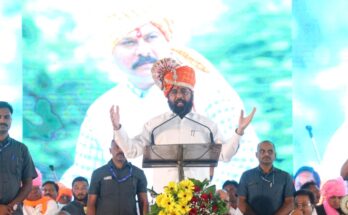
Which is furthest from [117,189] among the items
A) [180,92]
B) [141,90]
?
[141,90]

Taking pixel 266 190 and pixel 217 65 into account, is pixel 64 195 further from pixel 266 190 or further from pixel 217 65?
pixel 266 190

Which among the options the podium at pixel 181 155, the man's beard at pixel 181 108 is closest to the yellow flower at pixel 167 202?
the podium at pixel 181 155

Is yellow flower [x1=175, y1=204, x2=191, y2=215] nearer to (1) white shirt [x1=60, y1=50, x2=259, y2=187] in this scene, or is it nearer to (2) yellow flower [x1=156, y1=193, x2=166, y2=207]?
(2) yellow flower [x1=156, y1=193, x2=166, y2=207]

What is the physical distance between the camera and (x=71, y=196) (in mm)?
11016

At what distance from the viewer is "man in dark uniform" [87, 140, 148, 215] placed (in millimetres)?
8680

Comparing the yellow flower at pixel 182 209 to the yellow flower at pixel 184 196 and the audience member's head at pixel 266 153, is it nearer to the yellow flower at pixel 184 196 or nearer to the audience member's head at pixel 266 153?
the yellow flower at pixel 184 196

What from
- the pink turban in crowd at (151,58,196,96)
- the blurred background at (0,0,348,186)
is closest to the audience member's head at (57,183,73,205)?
the blurred background at (0,0,348,186)

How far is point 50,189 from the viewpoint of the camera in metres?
10.5

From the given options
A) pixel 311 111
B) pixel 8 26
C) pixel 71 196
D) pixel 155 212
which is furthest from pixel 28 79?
pixel 155 212

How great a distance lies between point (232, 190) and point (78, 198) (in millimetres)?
1698

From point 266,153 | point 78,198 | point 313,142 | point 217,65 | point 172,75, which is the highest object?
point 217,65

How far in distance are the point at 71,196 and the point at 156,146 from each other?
3252 millimetres

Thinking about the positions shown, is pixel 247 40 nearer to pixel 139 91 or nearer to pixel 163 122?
pixel 139 91

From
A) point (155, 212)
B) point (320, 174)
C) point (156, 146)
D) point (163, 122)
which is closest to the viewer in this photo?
point (155, 212)
